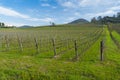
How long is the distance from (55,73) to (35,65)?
243cm

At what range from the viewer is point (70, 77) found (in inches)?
452

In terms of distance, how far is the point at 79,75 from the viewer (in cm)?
1191

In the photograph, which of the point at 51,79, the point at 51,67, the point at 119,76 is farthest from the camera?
the point at 51,67

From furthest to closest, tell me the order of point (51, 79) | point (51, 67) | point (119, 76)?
point (51, 67) → point (119, 76) → point (51, 79)

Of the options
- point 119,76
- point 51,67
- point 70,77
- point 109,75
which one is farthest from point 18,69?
point 119,76

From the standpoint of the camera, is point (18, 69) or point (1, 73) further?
point (18, 69)

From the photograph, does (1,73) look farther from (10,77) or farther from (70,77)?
(70,77)

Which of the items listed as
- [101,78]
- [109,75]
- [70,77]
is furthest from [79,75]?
[109,75]

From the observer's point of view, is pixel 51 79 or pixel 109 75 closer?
pixel 51 79

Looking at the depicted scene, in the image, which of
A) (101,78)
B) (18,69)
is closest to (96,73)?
(101,78)

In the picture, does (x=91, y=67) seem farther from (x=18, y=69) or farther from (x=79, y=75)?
(x=18, y=69)

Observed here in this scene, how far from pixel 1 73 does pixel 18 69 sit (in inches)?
53.2

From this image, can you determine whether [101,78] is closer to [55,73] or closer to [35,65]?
[55,73]

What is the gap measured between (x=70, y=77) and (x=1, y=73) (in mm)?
5179
